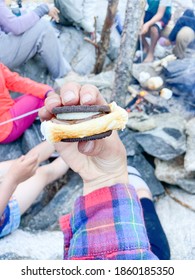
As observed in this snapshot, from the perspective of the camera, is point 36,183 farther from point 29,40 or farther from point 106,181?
point 29,40

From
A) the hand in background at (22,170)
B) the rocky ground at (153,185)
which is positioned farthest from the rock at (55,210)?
the hand in background at (22,170)

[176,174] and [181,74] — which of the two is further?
[181,74]

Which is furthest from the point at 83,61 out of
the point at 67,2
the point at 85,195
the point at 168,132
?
the point at 85,195

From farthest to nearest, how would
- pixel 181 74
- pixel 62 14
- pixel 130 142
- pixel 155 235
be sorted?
1. pixel 62 14
2. pixel 181 74
3. pixel 130 142
4. pixel 155 235

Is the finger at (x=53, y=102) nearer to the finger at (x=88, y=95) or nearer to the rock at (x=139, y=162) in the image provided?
the finger at (x=88, y=95)

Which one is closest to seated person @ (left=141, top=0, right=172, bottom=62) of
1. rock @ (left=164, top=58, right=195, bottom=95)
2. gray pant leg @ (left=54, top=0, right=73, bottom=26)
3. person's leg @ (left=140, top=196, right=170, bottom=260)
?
rock @ (left=164, top=58, right=195, bottom=95)

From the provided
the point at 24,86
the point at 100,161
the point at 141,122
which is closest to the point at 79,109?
the point at 100,161

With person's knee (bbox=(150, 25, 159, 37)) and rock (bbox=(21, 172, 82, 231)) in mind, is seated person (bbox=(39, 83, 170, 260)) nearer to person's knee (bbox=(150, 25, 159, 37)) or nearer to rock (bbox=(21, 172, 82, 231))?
rock (bbox=(21, 172, 82, 231))
